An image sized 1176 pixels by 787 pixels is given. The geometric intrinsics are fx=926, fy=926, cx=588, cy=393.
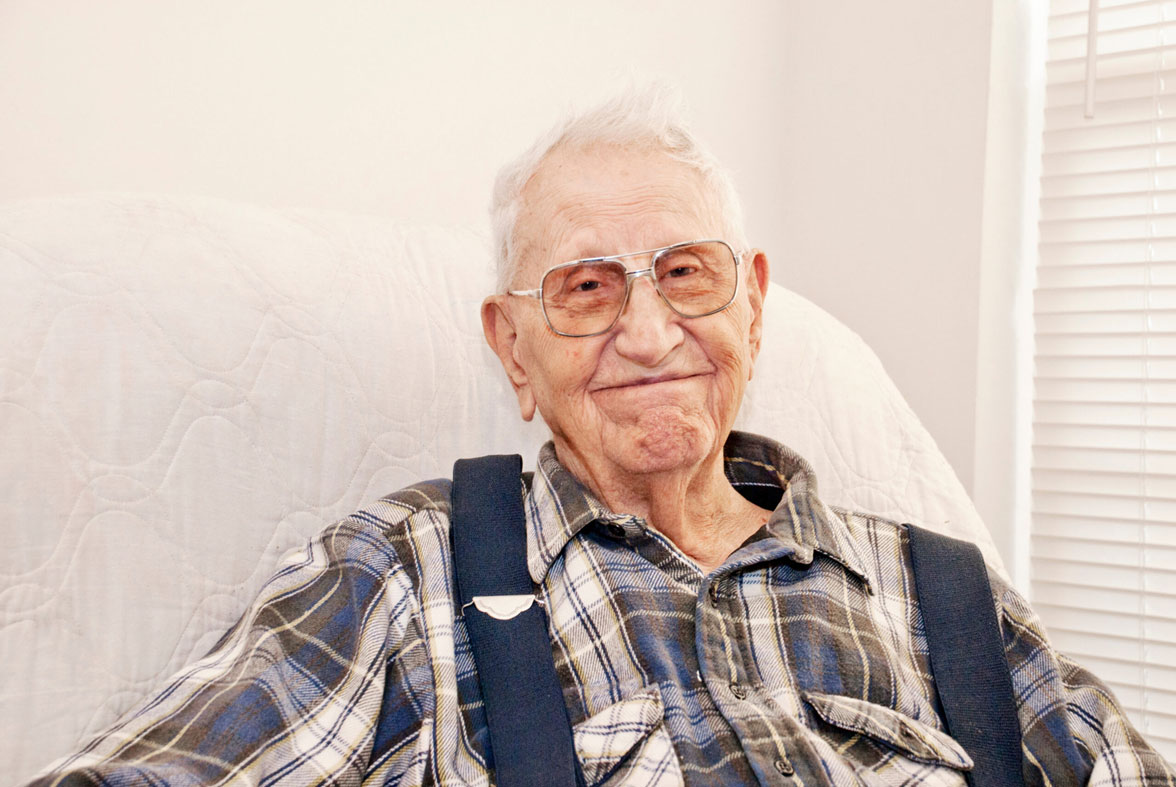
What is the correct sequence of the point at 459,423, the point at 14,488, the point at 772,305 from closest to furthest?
1. the point at 14,488
2. the point at 459,423
3. the point at 772,305

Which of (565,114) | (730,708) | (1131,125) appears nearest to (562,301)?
(565,114)

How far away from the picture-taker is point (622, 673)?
37.7 inches

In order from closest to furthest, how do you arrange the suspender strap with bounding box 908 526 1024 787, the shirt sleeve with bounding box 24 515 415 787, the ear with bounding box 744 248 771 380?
1. the shirt sleeve with bounding box 24 515 415 787
2. the suspender strap with bounding box 908 526 1024 787
3. the ear with bounding box 744 248 771 380

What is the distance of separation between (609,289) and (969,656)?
1.91 ft

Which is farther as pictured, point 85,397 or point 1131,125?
point 1131,125

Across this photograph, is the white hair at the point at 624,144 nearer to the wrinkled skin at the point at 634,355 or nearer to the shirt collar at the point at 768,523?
the wrinkled skin at the point at 634,355

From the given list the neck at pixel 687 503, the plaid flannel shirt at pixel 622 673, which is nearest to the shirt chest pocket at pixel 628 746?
the plaid flannel shirt at pixel 622 673

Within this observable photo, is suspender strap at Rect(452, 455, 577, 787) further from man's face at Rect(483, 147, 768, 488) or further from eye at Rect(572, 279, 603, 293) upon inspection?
eye at Rect(572, 279, 603, 293)

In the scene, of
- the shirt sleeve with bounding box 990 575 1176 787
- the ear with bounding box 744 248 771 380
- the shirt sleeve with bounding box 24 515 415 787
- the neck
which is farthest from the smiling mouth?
the shirt sleeve with bounding box 990 575 1176 787

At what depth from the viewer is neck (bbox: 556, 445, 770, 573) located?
1.12m

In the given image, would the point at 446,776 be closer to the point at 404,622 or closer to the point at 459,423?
the point at 404,622

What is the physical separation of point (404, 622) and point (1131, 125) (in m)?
1.88

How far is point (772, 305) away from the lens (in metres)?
1.53

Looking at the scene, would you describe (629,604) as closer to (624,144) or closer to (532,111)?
(624,144)
